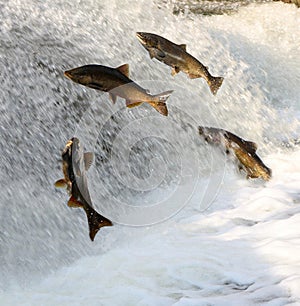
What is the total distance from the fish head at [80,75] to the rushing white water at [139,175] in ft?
3.04

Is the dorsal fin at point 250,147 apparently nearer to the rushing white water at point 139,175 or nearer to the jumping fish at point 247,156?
the jumping fish at point 247,156

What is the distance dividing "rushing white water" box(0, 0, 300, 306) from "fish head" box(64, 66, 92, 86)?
3.04ft

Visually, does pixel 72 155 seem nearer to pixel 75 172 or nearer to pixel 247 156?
pixel 75 172

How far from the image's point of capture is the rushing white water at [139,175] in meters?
3.78

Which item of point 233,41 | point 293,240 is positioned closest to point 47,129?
point 293,240

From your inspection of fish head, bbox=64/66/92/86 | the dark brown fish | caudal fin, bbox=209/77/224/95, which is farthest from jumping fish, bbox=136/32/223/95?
the dark brown fish

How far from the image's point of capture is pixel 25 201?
14.7ft

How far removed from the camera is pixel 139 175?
5.22 m

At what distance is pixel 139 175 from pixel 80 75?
→ 1507mm

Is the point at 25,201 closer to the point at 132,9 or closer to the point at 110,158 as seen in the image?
the point at 110,158

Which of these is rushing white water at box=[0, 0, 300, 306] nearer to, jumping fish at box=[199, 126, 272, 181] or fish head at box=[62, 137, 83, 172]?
jumping fish at box=[199, 126, 272, 181]

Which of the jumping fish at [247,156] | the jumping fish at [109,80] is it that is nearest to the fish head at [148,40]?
the jumping fish at [109,80]

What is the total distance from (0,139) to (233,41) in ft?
11.1

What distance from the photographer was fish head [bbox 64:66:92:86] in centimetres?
380
